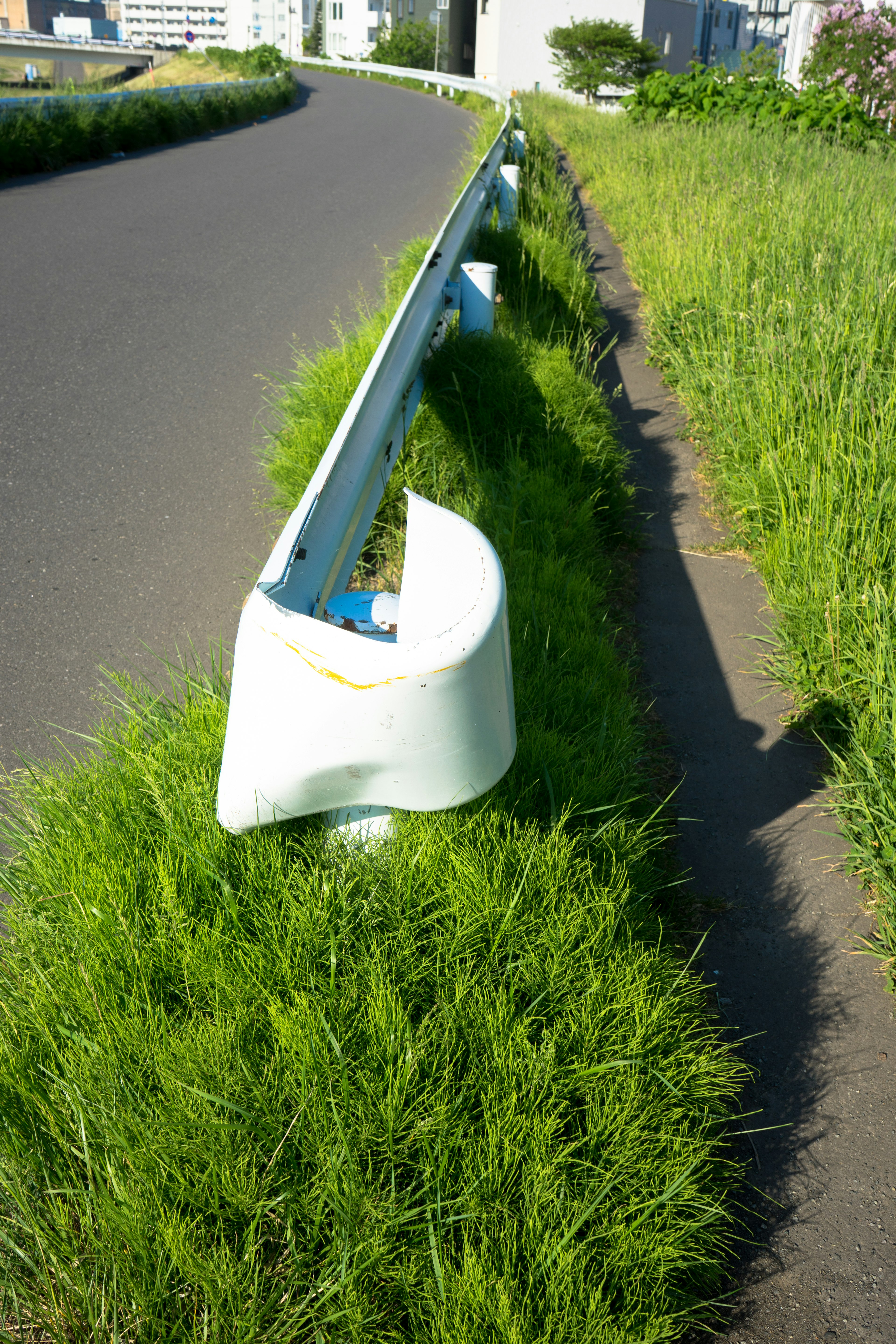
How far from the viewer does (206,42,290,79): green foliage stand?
3666cm

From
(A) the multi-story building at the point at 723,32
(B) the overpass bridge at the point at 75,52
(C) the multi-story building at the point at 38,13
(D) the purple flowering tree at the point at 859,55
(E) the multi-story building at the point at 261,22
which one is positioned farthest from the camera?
(C) the multi-story building at the point at 38,13

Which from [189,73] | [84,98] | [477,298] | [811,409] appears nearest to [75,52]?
[189,73]

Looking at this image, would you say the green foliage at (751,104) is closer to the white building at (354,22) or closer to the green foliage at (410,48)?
the green foliage at (410,48)

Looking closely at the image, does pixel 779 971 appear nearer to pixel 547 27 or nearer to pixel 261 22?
pixel 547 27

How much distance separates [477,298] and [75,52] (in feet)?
306

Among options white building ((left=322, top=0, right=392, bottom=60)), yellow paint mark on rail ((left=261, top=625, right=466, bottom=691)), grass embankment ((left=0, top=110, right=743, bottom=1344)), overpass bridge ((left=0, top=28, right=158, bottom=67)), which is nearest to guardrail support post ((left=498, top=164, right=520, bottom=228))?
grass embankment ((left=0, top=110, right=743, bottom=1344))

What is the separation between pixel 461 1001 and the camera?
6.08ft

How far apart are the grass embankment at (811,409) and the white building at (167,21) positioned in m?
179

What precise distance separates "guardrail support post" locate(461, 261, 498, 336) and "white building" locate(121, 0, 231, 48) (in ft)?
594

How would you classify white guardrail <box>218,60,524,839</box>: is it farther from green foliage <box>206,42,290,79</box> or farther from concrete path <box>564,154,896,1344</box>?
green foliage <box>206,42,290,79</box>

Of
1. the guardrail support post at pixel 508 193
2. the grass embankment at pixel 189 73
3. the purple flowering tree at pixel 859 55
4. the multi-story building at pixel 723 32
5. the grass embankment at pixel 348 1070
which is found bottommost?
the grass embankment at pixel 348 1070

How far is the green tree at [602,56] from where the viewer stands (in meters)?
52.3

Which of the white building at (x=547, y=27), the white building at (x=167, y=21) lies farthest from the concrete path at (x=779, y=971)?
the white building at (x=167, y=21)

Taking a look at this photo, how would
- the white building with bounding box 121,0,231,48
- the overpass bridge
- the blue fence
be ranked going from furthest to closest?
the white building with bounding box 121,0,231,48 → the overpass bridge → the blue fence
